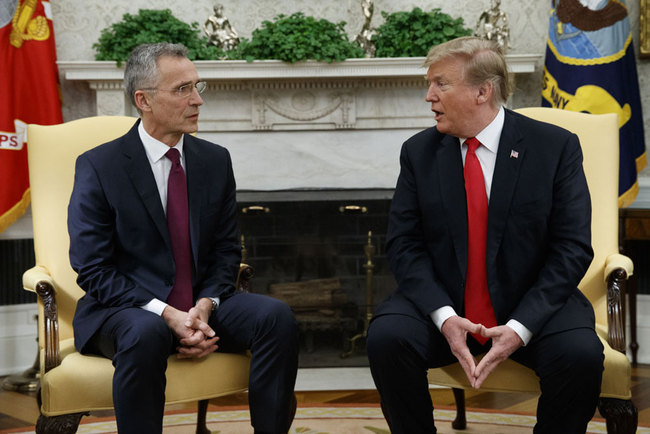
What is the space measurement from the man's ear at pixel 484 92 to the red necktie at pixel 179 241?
3.07 ft

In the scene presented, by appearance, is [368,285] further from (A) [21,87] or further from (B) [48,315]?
(B) [48,315]

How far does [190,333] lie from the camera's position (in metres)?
2.12

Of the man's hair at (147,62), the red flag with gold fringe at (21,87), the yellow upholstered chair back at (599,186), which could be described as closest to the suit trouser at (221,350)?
the man's hair at (147,62)

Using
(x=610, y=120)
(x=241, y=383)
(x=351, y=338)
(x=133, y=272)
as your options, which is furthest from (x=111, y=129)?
(x=351, y=338)

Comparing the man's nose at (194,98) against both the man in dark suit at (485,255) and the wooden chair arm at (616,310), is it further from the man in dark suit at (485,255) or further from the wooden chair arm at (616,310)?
the wooden chair arm at (616,310)

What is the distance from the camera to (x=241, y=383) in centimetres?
221

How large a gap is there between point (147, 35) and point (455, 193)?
2.34 metres

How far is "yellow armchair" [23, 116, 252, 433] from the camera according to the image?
2066 mm

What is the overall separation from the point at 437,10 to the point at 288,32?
2.65 feet

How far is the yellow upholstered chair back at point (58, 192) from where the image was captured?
2.53 m

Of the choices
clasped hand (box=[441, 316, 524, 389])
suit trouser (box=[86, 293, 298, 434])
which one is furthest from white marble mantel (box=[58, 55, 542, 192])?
clasped hand (box=[441, 316, 524, 389])

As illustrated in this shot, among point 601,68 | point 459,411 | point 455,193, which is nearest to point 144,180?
point 455,193

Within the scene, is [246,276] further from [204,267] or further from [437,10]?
[437,10]

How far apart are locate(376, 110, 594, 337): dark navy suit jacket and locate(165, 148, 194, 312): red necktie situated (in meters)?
0.59
